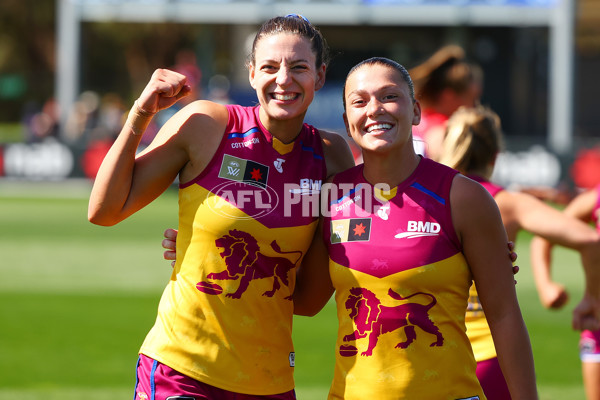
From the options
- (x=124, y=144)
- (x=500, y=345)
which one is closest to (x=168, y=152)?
(x=124, y=144)

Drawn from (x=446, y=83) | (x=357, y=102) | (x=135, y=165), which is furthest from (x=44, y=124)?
(x=357, y=102)

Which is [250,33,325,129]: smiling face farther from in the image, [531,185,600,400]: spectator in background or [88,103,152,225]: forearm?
[531,185,600,400]: spectator in background

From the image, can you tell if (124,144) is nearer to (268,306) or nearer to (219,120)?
(219,120)

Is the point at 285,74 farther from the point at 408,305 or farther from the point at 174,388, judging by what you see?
the point at 174,388

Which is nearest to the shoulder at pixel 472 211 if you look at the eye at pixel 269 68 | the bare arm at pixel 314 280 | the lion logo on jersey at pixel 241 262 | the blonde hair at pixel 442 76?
the bare arm at pixel 314 280

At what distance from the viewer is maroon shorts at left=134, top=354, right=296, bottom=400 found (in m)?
3.51

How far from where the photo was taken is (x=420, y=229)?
10.8 feet

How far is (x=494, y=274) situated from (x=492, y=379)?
959mm

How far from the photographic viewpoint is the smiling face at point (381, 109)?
334 cm

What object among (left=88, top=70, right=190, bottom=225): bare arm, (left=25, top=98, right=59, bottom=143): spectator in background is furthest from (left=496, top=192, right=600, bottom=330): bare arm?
(left=25, top=98, right=59, bottom=143): spectator in background

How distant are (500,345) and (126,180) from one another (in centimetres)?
149

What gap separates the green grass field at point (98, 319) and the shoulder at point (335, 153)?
3484mm

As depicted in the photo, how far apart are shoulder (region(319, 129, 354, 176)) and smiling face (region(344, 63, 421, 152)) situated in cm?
37

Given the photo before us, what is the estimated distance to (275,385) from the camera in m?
3.61
